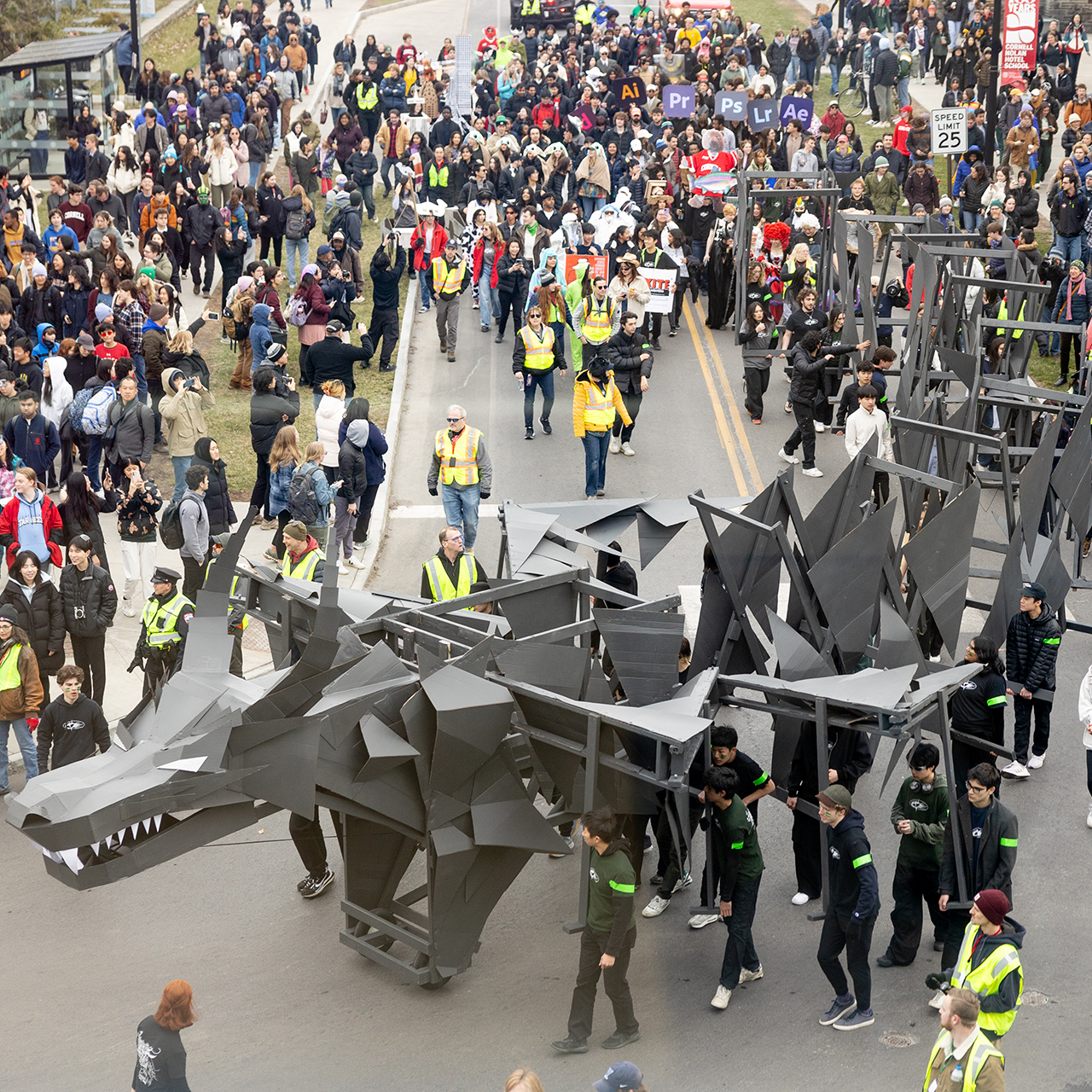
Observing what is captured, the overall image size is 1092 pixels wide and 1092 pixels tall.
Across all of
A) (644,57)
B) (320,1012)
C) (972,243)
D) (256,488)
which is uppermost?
(644,57)

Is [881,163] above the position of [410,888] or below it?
above

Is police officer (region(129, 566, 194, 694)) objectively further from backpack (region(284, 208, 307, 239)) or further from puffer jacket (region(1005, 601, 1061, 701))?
backpack (region(284, 208, 307, 239))

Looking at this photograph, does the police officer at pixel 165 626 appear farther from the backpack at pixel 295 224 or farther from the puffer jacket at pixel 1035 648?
the backpack at pixel 295 224

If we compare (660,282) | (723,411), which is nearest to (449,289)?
(660,282)

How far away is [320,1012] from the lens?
882 centimetres

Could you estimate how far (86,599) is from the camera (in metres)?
11.6

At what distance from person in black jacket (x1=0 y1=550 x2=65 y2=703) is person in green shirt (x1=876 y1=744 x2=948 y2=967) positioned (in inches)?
253

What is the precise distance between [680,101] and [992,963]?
74.0ft

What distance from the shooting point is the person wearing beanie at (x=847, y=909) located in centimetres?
841

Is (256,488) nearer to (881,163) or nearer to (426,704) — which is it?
(426,704)

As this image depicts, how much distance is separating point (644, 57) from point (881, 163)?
35.5 feet

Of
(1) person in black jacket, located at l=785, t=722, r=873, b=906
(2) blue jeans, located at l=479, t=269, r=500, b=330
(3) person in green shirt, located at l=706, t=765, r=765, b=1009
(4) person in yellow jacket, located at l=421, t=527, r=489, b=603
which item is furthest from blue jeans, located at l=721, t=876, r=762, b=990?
(2) blue jeans, located at l=479, t=269, r=500, b=330

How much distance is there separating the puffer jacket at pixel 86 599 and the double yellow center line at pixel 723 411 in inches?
295

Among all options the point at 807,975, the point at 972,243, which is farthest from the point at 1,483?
the point at 972,243
